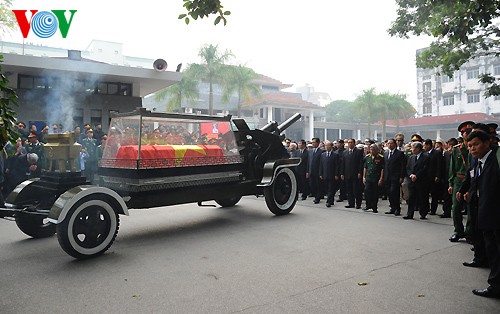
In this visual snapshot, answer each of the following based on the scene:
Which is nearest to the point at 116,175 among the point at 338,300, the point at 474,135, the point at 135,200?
the point at 135,200

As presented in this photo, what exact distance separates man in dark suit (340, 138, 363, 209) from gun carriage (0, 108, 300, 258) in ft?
5.88

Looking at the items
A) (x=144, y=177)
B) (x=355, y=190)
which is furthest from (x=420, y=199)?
(x=144, y=177)

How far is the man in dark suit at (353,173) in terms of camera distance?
922 centimetres

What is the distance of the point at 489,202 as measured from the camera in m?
3.79

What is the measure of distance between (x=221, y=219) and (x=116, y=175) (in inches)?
94.3

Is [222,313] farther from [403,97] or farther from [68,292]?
[403,97]

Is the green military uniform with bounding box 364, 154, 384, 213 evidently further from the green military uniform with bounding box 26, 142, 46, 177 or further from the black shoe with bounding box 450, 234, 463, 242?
the green military uniform with bounding box 26, 142, 46, 177

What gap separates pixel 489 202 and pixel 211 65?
26.4 m

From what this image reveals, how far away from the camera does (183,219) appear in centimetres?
772

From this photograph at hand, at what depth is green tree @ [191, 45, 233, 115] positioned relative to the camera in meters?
28.4

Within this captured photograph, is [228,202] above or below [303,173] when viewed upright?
below

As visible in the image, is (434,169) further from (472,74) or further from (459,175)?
(472,74)

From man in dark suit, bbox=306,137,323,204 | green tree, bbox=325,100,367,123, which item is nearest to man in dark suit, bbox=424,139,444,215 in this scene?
man in dark suit, bbox=306,137,323,204

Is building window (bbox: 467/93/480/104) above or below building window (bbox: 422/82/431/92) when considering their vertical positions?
below
